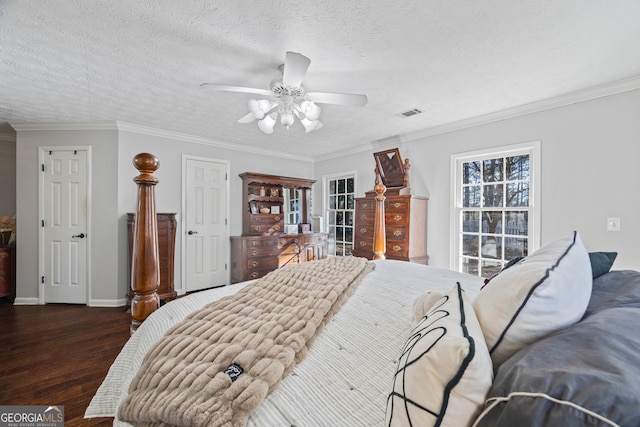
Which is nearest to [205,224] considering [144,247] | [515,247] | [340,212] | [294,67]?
[340,212]

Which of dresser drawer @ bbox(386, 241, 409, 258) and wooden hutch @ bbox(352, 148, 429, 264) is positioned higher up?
wooden hutch @ bbox(352, 148, 429, 264)

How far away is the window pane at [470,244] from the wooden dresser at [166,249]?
12.6 feet

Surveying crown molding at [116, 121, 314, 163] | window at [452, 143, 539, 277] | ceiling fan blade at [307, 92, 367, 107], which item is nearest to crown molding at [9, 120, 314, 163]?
crown molding at [116, 121, 314, 163]

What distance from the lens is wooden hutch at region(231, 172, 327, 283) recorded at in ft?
14.1

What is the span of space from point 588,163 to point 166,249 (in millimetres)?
4746

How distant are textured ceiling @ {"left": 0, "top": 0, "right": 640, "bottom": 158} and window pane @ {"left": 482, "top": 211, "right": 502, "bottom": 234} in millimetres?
1193

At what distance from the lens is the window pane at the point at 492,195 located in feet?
10.2

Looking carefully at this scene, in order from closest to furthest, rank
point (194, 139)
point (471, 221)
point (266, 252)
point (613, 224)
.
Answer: point (613, 224) < point (471, 221) < point (194, 139) < point (266, 252)

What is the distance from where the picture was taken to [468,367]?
18.2 inches

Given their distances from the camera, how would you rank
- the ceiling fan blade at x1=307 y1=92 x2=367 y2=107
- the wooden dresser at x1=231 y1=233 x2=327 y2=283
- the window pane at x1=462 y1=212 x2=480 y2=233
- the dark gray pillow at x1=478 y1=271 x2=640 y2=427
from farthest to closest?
the wooden dresser at x1=231 y1=233 x2=327 y2=283 < the window pane at x1=462 y1=212 x2=480 y2=233 < the ceiling fan blade at x1=307 y1=92 x2=367 y2=107 < the dark gray pillow at x1=478 y1=271 x2=640 y2=427

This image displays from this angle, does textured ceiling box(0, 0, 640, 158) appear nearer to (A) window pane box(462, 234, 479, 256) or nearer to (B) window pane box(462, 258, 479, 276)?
(A) window pane box(462, 234, 479, 256)

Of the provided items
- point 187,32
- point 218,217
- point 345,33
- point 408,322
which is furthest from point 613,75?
point 218,217

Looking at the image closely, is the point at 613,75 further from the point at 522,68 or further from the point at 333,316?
the point at 333,316

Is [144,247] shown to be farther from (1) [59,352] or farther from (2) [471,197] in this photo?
(2) [471,197]
